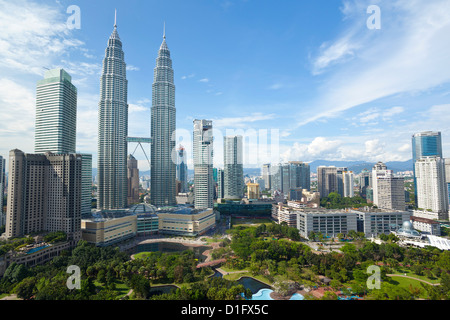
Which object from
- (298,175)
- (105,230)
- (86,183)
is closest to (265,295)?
(105,230)

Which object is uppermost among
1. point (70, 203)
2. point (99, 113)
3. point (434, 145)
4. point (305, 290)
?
point (99, 113)

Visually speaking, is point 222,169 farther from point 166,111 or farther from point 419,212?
point 419,212

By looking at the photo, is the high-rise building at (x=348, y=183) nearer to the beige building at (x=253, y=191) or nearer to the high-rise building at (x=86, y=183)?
the beige building at (x=253, y=191)

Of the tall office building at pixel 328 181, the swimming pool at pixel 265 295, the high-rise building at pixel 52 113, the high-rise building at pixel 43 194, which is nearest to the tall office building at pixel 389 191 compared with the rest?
the tall office building at pixel 328 181

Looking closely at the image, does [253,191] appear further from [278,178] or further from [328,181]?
[328,181]

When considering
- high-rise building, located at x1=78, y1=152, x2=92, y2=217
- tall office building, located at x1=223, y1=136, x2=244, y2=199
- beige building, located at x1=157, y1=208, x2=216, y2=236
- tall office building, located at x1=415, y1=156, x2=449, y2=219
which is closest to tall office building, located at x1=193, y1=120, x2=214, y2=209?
beige building, located at x1=157, y1=208, x2=216, y2=236

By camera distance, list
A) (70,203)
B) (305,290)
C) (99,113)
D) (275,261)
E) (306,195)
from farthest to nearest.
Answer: (306,195) < (99,113) < (70,203) < (275,261) < (305,290)
